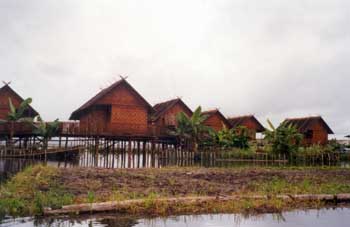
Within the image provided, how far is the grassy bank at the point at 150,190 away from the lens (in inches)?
436

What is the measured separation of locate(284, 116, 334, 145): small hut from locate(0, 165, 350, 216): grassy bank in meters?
25.6

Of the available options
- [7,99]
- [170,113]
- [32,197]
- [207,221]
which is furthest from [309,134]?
[32,197]

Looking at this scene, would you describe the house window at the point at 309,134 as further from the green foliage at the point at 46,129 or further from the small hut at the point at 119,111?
the green foliage at the point at 46,129

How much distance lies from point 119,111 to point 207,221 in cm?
1871

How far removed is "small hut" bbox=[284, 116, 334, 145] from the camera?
42938 millimetres

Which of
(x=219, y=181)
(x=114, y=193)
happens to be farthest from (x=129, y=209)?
(x=219, y=181)

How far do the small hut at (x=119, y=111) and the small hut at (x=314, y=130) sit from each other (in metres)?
20.6

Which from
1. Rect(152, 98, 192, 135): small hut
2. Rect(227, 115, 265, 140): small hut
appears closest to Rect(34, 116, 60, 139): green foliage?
Rect(152, 98, 192, 135): small hut

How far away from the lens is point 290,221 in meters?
10.6

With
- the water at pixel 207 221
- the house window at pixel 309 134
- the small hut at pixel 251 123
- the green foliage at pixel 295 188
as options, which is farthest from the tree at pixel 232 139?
the water at pixel 207 221

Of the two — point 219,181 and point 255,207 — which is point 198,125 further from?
point 255,207

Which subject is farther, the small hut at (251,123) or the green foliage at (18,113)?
the small hut at (251,123)

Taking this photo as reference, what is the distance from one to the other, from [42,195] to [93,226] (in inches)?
115

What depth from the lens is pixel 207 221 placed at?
10273mm
